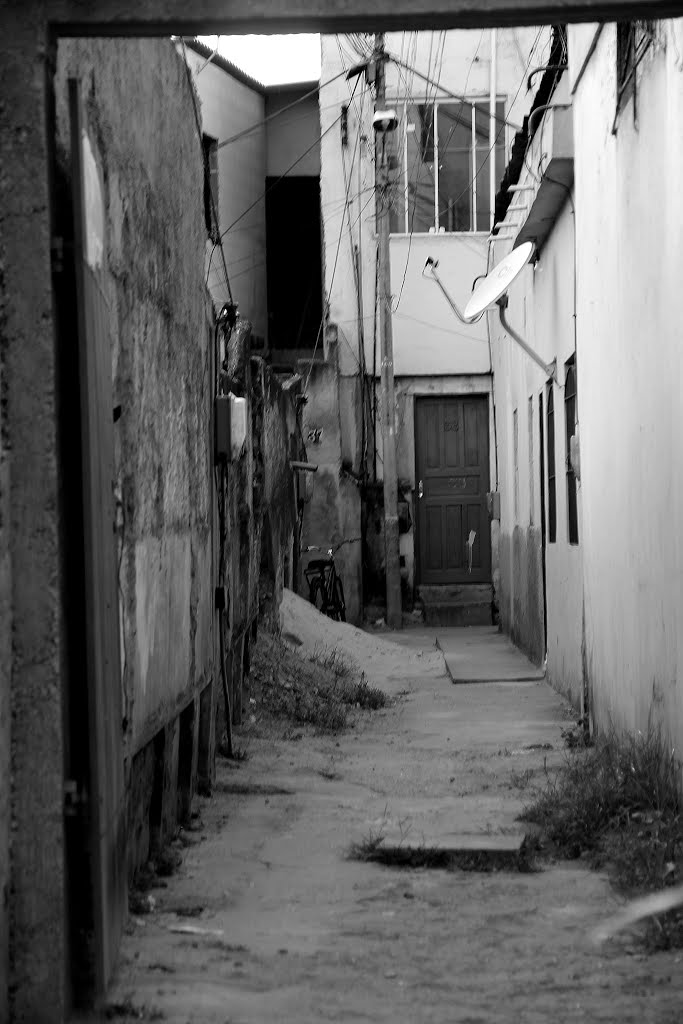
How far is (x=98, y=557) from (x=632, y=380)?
402cm

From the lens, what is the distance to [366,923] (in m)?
5.00

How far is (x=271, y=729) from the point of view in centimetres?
962

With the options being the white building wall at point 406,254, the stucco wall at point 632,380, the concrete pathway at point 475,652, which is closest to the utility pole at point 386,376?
the white building wall at point 406,254

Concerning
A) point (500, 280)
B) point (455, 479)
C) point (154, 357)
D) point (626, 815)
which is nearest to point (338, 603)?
point (455, 479)

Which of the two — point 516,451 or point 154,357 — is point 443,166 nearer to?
point 516,451

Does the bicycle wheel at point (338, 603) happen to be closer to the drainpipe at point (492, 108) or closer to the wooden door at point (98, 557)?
the drainpipe at point (492, 108)

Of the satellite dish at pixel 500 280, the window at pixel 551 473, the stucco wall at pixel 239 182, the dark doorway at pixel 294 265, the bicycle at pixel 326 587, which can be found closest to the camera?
the satellite dish at pixel 500 280

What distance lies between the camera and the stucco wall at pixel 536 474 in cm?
1098

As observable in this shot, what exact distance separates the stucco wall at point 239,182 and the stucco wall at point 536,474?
459 centimetres

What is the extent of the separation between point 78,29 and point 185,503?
2925 millimetres

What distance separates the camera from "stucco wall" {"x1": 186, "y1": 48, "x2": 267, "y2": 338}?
20453mm

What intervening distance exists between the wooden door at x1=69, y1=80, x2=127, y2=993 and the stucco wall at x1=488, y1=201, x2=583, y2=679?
234 inches

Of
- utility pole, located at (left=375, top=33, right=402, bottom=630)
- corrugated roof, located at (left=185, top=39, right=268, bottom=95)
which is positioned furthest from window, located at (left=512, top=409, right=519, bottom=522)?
corrugated roof, located at (left=185, top=39, right=268, bottom=95)

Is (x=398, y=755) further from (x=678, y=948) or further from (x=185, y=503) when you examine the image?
(x=678, y=948)
